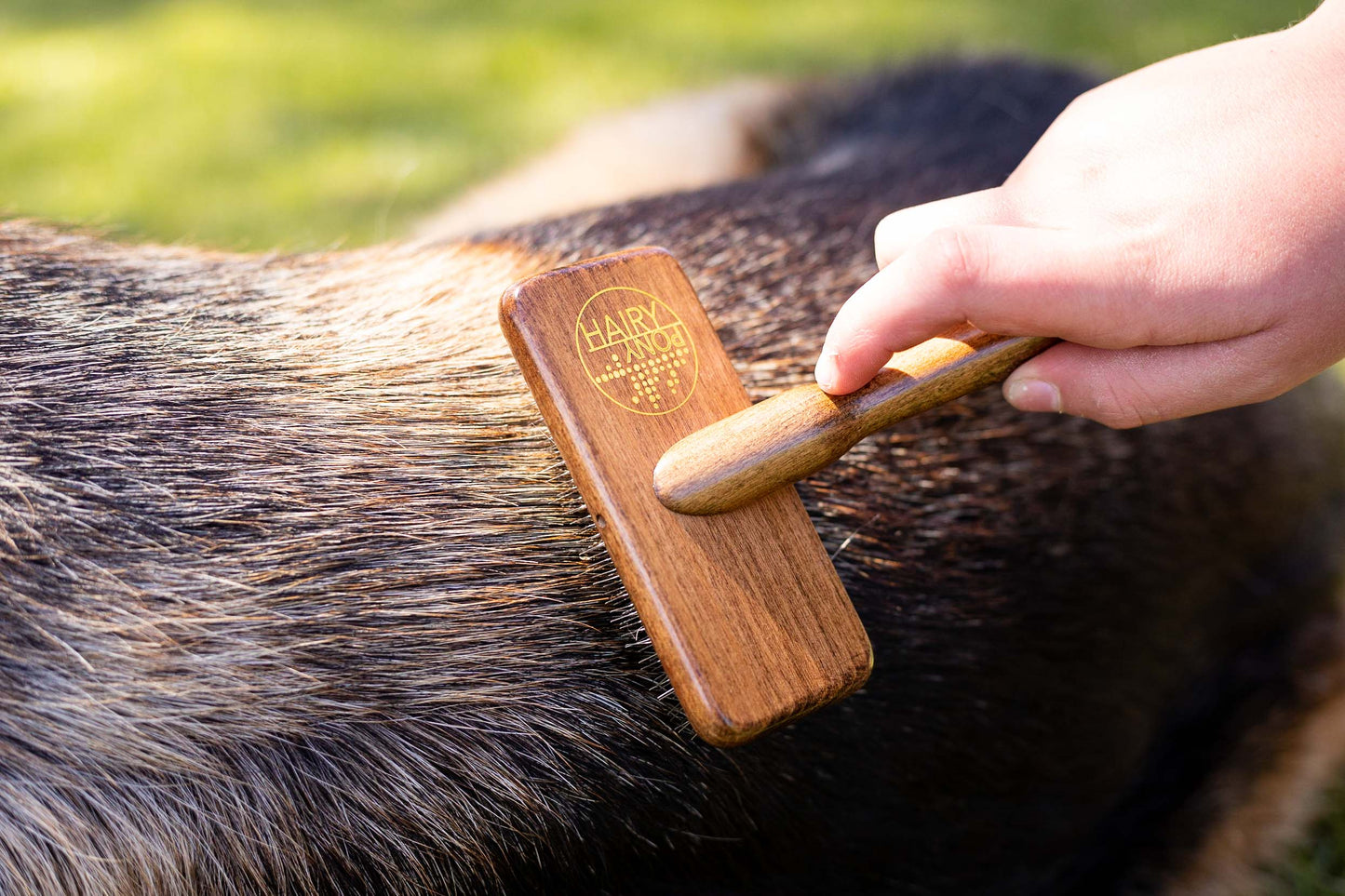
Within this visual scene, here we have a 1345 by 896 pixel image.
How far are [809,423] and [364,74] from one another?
3656 mm

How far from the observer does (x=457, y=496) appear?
1.10 m

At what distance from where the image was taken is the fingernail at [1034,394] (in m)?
1.11

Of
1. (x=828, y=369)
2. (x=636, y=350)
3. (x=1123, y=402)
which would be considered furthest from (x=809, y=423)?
(x=1123, y=402)

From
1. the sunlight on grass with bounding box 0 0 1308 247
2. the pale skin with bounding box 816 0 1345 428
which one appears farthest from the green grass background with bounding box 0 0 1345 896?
the pale skin with bounding box 816 0 1345 428

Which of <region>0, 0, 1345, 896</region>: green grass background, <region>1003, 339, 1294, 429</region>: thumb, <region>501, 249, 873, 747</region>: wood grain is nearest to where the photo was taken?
<region>501, 249, 873, 747</region>: wood grain

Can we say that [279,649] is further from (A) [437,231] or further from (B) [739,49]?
(B) [739,49]

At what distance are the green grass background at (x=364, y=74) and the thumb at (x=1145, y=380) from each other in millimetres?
2335

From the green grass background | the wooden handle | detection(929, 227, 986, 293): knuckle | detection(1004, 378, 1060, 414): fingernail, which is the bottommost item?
detection(1004, 378, 1060, 414): fingernail

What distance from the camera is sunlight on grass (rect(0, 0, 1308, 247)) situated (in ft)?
11.7

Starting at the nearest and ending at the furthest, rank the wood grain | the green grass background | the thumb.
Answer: the wood grain
the thumb
the green grass background

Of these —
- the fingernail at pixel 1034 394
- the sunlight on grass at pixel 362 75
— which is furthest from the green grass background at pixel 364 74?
the fingernail at pixel 1034 394

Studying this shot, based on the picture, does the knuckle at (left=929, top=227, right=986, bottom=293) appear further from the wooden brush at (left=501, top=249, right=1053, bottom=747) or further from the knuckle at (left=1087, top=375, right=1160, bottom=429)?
the knuckle at (left=1087, top=375, right=1160, bottom=429)

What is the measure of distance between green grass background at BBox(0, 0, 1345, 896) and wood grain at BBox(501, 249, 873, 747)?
228 centimetres

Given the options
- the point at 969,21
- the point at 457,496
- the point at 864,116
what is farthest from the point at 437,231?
the point at 969,21
